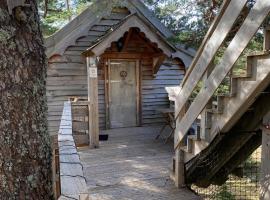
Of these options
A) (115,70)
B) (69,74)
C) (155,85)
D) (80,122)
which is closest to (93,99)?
(80,122)

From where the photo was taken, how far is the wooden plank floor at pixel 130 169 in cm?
426

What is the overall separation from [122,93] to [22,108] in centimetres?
743

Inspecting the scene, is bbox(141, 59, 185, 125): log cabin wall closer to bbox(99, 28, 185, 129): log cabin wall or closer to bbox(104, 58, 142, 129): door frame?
bbox(99, 28, 185, 129): log cabin wall

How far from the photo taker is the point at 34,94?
1.44m

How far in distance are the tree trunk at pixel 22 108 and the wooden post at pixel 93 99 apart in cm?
514

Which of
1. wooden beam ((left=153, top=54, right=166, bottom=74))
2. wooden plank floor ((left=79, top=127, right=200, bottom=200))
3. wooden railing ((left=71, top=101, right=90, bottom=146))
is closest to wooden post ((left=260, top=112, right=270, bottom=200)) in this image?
wooden plank floor ((left=79, top=127, right=200, bottom=200))

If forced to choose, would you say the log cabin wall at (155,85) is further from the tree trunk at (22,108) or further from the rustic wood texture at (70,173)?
the tree trunk at (22,108)

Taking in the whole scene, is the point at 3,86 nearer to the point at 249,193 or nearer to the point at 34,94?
the point at 34,94

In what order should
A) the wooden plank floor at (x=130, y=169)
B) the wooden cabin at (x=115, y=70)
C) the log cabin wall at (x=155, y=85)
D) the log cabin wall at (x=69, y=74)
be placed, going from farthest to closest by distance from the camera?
the log cabin wall at (x=155, y=85), the log cabin wall at (x=69, y=74), the wooden cabin at (x=115, y=70), the wooden plank floor at (x=130, y=169)

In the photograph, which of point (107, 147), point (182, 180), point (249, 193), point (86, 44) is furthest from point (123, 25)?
point (249, 193)

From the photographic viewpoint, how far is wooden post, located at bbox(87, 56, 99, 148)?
6.62 meters

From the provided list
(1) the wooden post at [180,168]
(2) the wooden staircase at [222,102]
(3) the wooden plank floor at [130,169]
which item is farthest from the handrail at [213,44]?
(3) the wooden plank floor at [130,169]

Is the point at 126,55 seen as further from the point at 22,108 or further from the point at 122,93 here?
the point at 22,108

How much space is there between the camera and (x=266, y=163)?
142 inches
